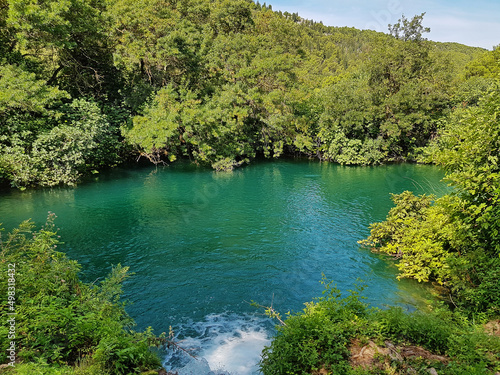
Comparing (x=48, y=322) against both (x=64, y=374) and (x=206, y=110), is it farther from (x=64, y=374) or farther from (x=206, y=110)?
(x=206, y=110)

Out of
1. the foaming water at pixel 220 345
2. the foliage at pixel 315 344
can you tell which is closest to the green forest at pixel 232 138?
the foliage at pixel 315 344

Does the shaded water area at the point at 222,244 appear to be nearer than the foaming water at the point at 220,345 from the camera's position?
No

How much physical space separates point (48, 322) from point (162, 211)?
15252 millimetres

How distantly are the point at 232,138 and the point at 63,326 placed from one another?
29.7 meters

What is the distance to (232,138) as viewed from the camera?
34.8m

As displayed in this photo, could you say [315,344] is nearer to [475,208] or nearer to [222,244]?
[475,208]

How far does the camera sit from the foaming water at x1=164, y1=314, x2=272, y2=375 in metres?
8.04

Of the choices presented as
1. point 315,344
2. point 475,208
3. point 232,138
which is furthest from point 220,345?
point 232,138

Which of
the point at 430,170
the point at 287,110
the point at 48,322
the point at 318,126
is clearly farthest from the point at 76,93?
the point at 430,170

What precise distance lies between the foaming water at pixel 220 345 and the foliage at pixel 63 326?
1847mm

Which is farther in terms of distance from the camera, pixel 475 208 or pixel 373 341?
pixel 475 208

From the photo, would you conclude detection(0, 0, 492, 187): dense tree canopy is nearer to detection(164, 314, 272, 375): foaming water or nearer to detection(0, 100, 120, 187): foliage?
detection(0, 100, 120, 187): foliage

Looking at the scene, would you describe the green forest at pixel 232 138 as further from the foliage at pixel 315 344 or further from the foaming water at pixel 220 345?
the foaming water at pixel 220 345

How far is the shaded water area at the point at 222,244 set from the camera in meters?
10.2
